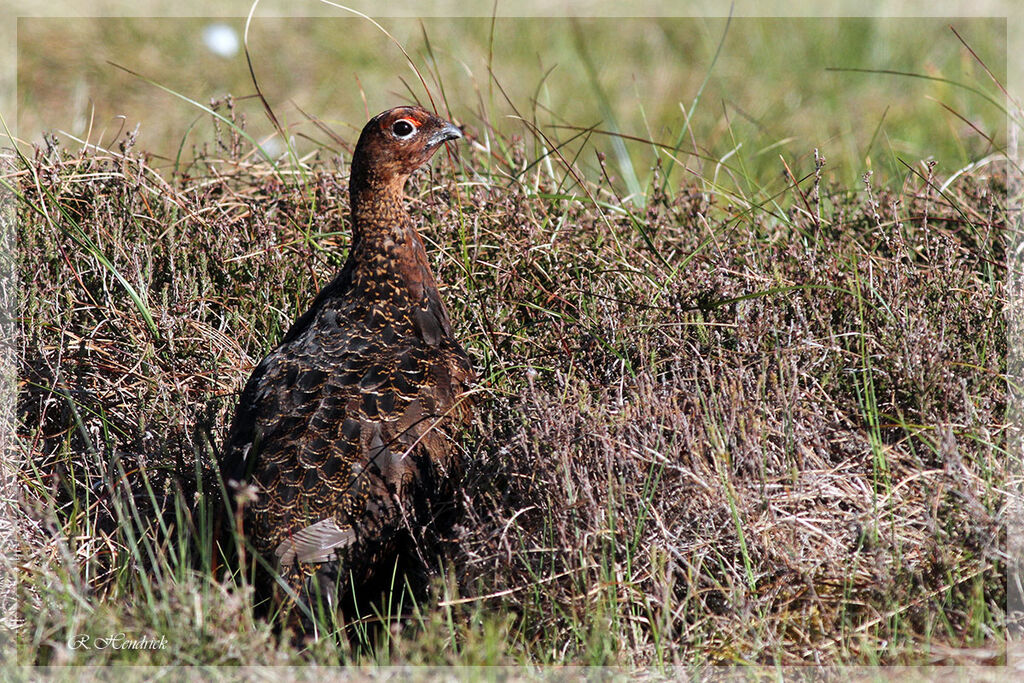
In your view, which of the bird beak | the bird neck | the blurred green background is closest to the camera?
the bird neck

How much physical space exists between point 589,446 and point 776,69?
18.9ft

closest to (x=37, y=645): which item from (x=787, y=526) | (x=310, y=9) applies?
(x=787, y=526)

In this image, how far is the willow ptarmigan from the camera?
9.82ft

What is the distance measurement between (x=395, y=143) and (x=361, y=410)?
1.05 m

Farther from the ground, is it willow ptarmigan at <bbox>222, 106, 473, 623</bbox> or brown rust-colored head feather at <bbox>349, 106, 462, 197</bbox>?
brown rust-colored head feather at <bbox>349, 106, 462, 197</bbox>

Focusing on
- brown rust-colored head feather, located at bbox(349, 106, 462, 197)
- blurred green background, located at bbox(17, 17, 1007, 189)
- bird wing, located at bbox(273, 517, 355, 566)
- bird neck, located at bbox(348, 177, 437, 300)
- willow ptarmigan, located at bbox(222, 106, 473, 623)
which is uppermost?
blurred green background, located at bbox(17, 17, 1007, 189)

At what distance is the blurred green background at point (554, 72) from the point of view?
7.36 m

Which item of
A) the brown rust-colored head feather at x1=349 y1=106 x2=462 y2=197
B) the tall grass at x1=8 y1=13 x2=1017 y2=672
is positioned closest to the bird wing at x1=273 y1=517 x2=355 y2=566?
the tall grass at x1=8 y1=13 x2=1017 y2=672

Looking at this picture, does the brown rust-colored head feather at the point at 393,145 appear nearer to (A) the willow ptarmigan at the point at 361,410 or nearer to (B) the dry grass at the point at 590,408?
(A) the willow ptarmigan at the point at 361,410

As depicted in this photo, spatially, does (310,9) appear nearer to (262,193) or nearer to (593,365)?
(262,193)

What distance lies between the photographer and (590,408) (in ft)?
11.2

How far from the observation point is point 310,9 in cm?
858

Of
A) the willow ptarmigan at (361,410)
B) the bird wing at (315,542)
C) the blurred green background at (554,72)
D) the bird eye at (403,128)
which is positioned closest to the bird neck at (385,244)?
the willow ptarmigan at (361,410)

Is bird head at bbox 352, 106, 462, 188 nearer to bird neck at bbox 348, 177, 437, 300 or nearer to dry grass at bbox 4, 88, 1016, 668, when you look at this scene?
bird neck at bbox 348, 177, 437, 300
